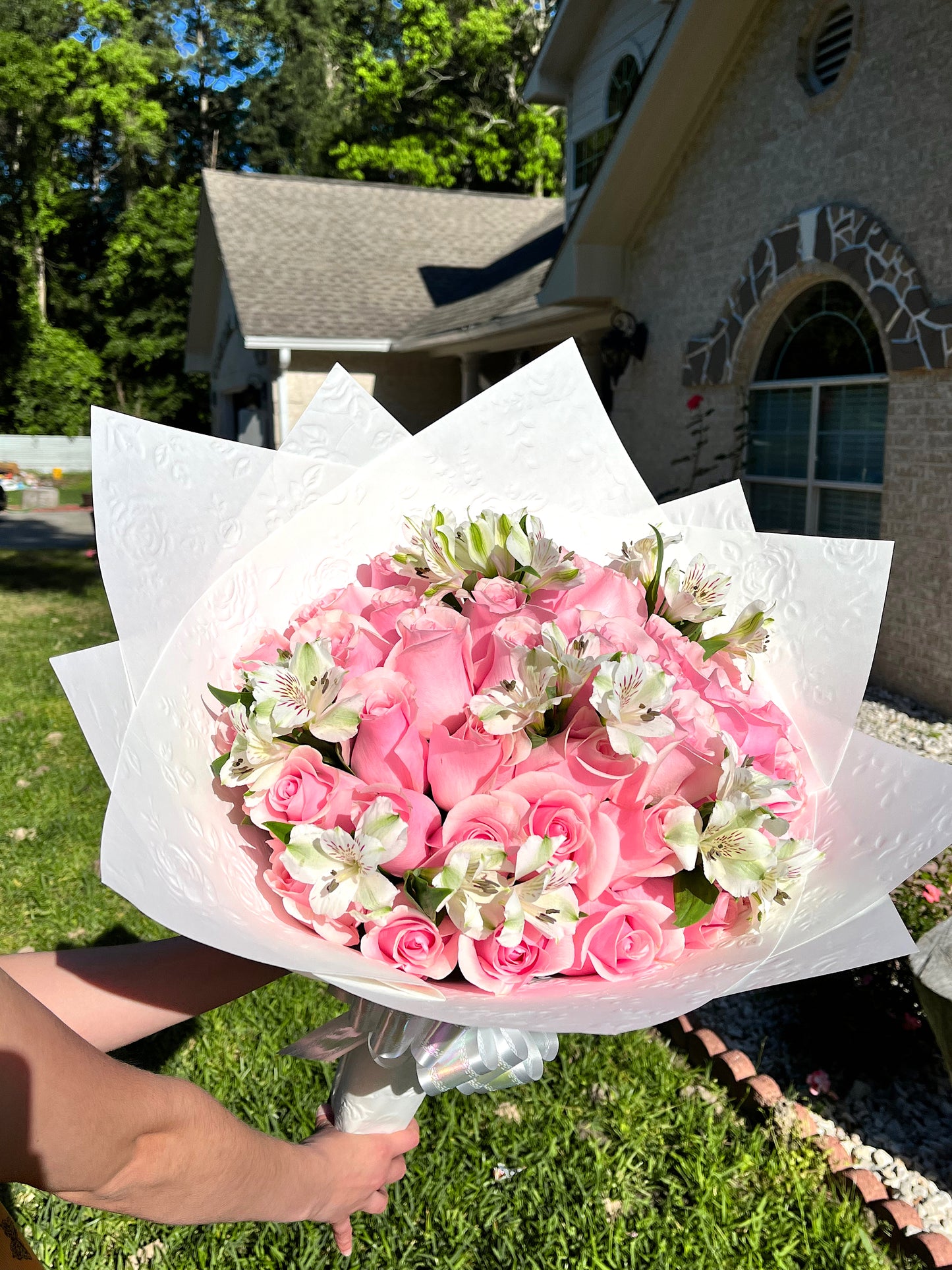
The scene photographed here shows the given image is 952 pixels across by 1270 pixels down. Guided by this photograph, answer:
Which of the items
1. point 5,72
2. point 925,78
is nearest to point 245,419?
point 5,72

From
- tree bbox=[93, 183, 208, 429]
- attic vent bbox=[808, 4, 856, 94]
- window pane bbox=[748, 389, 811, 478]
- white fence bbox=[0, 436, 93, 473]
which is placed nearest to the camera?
attic vent bbox=[808, 4, 856, 94]

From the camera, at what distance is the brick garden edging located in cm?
232

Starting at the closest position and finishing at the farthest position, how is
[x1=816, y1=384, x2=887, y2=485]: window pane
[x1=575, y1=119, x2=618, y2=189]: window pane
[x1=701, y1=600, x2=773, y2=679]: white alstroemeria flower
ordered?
[x1=701, y1=600, x2=773, y2=679]: white alstroemeria flower, [x1=816, y1=384, x2=887, y2=485]: window pane, [x1=575, y1=119, x2=618, y2=189]: window pane

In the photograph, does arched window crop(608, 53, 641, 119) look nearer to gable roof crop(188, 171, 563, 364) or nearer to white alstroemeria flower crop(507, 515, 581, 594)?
gable roof crop(188, 171, 563, 364)

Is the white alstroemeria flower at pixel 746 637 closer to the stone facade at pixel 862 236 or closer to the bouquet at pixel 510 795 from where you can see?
the bouquet at pixel 510 795

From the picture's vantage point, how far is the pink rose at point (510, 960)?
0.93 meters

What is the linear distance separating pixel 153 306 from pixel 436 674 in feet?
118

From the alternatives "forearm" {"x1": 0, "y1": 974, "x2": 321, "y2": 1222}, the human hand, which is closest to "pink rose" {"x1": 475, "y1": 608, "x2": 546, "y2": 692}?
"forearm" {"x1": 0, "y1": 974, "x2": 321, "y2": 1222}

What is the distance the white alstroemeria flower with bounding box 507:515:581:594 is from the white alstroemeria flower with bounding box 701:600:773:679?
19 cm

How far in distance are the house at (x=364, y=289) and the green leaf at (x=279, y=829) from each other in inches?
420

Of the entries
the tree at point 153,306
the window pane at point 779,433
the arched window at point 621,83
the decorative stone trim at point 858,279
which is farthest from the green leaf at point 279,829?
the tree at point 153,306

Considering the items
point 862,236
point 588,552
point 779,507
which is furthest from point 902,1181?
point 779,507

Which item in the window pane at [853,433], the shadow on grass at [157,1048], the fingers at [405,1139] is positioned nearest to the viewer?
the fingers at [405,1139]

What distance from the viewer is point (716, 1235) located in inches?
92.6
